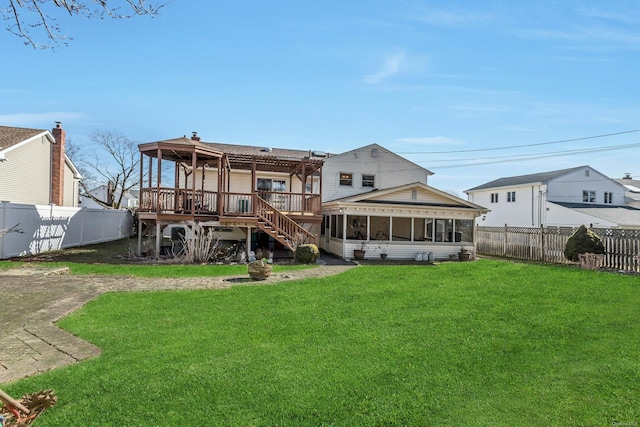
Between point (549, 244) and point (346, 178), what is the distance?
11277mm

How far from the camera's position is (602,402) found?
11.6ft

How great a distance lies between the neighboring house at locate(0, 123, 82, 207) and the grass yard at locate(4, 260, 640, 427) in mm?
14627

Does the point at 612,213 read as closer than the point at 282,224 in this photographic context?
No

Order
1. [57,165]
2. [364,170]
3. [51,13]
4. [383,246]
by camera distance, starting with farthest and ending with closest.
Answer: [364,170], [57,165], [383,246], [51,13]

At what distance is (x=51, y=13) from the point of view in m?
4.71

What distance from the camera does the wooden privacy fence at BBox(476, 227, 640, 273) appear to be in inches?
507

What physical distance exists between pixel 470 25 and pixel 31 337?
1214 cm

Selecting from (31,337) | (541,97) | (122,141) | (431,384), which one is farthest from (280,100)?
(122,141)

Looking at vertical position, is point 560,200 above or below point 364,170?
below

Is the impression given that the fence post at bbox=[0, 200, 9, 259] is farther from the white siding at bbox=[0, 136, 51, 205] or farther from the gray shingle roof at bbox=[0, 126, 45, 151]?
the gray shingle roof at bbox=[0, 126, 45, 151]

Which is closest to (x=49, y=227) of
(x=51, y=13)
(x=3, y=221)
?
(x=3, y=221)

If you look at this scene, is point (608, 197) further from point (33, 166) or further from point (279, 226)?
point (33, 166)

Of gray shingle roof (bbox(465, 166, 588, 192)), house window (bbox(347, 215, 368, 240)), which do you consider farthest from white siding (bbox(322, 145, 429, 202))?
gray shingle roof (bbox(465, 166, 588, 192))

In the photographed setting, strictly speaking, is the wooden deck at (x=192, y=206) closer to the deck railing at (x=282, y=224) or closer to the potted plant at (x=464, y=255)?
the deck railing at (x=282, y=224)
